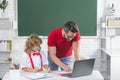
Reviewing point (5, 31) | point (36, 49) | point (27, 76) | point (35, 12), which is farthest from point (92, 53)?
point (27, 76)

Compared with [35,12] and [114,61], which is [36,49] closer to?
[114,61]

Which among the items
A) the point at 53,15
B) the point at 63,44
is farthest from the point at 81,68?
the point at 53,15

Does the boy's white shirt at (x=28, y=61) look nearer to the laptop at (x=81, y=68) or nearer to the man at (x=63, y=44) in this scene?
the man at (x=63, y=44)

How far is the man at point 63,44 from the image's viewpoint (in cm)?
358

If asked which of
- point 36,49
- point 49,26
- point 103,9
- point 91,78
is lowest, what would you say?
point 91,78

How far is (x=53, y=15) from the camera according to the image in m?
6.18

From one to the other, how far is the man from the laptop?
1.04 feet

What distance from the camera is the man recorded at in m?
3.58

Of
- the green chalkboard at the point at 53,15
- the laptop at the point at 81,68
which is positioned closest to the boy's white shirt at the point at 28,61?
the laptop at the point at 81,68

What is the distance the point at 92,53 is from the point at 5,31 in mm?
1986

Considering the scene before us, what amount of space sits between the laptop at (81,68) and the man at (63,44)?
318 millimetres

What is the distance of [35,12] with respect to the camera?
6156 mm

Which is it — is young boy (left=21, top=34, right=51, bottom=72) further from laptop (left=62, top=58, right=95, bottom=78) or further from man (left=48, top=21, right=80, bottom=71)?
laptop (left=62, top=58, right=95, bottom=78)

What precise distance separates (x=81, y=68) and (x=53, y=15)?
10.1 ft
